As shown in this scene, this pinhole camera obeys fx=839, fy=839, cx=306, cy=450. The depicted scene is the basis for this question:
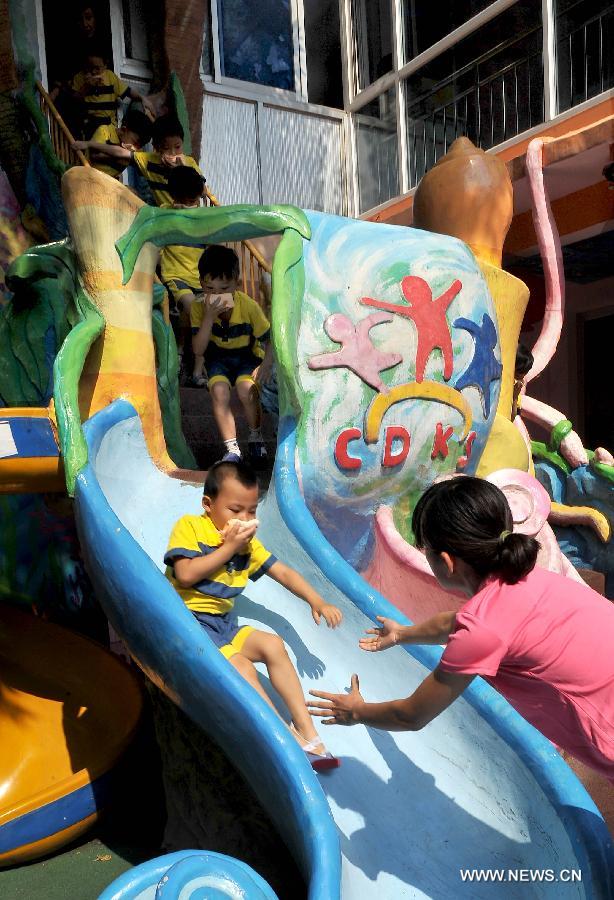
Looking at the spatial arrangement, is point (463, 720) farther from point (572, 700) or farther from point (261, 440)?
point (261, 440)

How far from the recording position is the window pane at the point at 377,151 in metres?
9.03

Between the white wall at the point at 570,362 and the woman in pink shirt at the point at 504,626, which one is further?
the white wall at the point at 570,362

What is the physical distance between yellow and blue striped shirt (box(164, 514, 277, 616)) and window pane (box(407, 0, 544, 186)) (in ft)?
19.8

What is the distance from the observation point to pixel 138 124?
711cm

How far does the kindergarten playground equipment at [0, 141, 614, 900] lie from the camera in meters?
1.97

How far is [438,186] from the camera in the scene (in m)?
4.22

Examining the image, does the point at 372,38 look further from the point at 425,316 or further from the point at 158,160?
the point at 425,316

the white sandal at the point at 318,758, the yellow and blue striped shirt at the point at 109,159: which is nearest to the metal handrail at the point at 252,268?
the yellow and blue striped shirt at the point at 109,159

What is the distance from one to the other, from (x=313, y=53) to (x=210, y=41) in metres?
1.38

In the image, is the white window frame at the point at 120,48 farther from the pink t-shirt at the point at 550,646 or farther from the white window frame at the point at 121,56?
the pink t-shirt at the point at 550,646

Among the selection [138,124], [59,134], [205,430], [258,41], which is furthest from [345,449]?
[258,41]

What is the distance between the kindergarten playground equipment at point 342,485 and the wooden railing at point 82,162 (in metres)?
2.66

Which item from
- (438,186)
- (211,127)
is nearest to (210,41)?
(211,127)

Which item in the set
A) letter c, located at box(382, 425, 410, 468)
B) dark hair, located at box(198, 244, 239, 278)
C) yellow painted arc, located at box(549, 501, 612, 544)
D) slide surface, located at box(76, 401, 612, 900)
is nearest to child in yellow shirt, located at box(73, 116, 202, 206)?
dark hair, located at box(198, 244, 239, 278)
